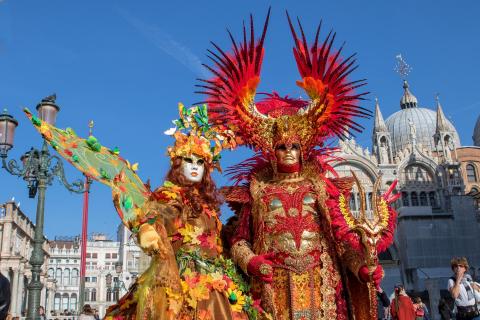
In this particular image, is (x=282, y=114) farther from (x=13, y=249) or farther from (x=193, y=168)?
(x=13, y=249)

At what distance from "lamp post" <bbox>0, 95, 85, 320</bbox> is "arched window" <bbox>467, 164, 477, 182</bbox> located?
46.9m

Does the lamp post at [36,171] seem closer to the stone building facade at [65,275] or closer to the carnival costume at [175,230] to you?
the carnival costume at [175,230]

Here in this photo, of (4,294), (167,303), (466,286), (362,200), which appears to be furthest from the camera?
(466,286)

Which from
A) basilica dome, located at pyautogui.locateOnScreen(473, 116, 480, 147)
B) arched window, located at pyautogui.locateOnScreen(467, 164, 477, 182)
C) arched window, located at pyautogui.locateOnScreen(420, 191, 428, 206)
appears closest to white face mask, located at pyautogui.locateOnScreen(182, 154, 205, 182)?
arched window, located at pyautogui.locateOnScreen(420, 191, 428, 206)

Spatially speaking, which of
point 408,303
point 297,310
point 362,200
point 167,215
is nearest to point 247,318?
point 297,310

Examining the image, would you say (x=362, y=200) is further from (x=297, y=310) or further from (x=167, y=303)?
(x=167, y=303)

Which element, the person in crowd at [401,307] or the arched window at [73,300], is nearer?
the person in crowd at [401,307]

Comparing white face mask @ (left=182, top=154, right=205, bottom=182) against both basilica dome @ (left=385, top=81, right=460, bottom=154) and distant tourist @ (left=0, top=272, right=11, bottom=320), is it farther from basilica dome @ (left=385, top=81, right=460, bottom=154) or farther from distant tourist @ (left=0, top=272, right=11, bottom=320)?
basilica dome @ (left=385, top=81, right=460, bottom=154)

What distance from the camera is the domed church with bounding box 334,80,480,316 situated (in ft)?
111

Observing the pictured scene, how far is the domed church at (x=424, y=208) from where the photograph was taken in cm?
3378

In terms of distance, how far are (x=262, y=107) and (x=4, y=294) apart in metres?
3.19

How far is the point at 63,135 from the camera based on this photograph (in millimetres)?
4316

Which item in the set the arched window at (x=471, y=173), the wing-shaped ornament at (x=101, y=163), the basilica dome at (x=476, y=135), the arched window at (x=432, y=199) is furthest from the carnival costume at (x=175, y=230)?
the basilica dome at (x=476, y=135)

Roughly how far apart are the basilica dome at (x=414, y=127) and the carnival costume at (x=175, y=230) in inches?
1783
